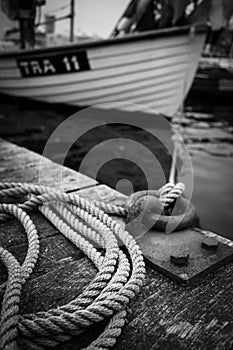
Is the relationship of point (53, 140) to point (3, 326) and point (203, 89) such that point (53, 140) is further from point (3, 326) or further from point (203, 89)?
point (203, 89)

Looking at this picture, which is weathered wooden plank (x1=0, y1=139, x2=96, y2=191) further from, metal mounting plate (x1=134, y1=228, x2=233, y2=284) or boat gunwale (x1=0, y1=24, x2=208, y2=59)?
boat gunwale (x1=0, y1=24, x2=208, y2=59)

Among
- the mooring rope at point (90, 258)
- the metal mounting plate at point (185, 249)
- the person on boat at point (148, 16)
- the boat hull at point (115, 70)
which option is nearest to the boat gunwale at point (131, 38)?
the boat hull at point (115, 70)

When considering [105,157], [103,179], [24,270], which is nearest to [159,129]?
[105,157]

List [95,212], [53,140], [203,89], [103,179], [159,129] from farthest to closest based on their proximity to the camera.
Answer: [203,89] < [159,129] < [53,140] < [103,179] < [95,212]

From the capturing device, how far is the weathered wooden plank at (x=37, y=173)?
7.20 ft

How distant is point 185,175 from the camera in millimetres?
4406

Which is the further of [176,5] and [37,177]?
[176,5]

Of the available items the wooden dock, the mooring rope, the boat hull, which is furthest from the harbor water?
the wooden dock

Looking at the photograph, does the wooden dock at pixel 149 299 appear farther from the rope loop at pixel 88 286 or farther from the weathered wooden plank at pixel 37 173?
the weathered wooden plank at pixel 37 173

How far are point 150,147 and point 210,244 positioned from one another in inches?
167

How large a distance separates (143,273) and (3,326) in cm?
51

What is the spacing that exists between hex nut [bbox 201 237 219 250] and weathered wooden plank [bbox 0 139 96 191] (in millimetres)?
987

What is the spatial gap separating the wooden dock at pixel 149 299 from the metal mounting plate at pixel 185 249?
3 centimetres

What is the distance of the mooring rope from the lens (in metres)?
0.93
